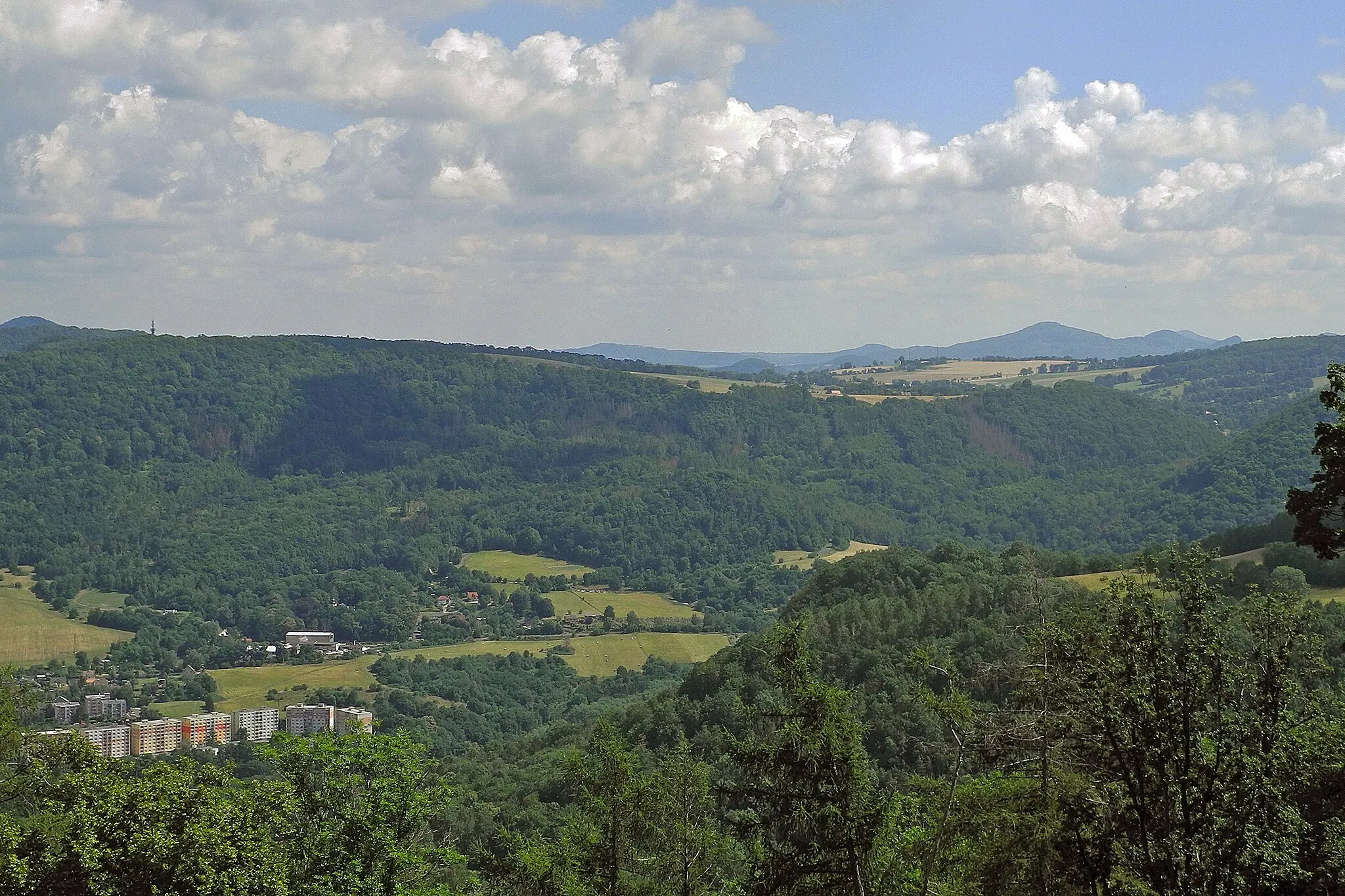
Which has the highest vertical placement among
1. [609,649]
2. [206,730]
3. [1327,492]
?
[1327,492]

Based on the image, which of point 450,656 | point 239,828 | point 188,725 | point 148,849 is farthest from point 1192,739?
point 450,656

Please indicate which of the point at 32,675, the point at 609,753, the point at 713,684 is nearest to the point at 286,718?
the point at 32,675

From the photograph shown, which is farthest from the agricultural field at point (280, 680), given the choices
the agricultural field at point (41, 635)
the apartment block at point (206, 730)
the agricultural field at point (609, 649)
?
the agricultural field at point (41, 635)

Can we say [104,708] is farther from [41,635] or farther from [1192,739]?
[1192,739]

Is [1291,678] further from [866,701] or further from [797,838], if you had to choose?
[866,701]

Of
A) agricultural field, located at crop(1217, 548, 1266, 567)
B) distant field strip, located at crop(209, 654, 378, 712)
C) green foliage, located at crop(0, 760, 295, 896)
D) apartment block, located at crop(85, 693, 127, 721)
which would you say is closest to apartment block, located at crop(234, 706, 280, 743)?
distant field strip, located at crop(209, 654, 378, 712)
